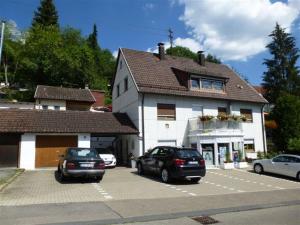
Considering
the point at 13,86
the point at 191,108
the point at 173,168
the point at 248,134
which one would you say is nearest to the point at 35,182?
the point at 173,168

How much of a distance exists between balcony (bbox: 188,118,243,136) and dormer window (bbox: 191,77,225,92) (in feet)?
10.4

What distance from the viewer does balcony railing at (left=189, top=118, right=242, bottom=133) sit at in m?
23.7

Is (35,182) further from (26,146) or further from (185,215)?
(185,215)

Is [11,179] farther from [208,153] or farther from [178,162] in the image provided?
[208,153]

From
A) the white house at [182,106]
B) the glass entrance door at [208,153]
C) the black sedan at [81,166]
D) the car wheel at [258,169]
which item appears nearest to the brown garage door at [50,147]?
the white house at [182,106]

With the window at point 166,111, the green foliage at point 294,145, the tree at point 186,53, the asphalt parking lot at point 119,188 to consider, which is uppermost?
the tree at point 186,53

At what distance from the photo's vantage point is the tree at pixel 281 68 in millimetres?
43500

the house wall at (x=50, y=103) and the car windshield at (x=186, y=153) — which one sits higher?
the house wall at (x=50, y=103)

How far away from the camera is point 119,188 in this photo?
1355 centimetres

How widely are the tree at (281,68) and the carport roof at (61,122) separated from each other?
27338 millimetres

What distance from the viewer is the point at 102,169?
49.1 ft

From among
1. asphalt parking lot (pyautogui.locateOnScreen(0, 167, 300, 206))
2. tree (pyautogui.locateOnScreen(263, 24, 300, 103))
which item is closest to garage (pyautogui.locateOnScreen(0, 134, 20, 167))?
asphalt parking lot (pyautogui.locateOnScreen(0, 167, 300, 206))

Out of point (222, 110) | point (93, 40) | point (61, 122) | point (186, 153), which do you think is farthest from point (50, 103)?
point (93, 40)

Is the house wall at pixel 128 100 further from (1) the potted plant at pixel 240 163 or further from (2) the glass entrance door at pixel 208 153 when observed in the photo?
(1) the potted plant at pixel 240 163
